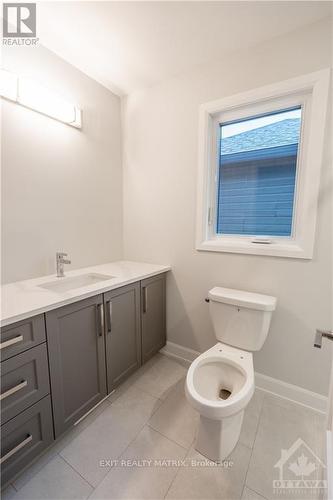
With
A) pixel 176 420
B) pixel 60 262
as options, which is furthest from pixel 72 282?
pixel 176 420

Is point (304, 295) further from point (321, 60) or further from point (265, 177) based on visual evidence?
point (321, 60)

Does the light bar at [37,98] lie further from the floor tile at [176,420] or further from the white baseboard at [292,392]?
the white baseboard at [292,392]

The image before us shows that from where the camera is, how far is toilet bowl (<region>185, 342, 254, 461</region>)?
1019 mm

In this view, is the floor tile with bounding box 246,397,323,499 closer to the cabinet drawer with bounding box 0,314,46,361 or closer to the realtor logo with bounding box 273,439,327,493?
the realtor logo with bounding box 273,439,327,493

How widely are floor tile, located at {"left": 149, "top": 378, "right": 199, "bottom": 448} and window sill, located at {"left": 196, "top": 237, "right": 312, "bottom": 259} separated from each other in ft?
3.71

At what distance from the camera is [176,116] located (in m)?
1.74

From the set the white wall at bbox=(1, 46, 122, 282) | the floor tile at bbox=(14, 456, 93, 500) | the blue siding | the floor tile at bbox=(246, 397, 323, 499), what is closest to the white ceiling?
the white wall at bbox=(1, 46, 122, 282)

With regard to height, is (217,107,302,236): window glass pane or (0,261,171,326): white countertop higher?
(217,107,302,236): window glass pane

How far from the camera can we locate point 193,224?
1.76 metres

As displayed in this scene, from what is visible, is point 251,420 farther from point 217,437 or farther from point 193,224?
point 193,224

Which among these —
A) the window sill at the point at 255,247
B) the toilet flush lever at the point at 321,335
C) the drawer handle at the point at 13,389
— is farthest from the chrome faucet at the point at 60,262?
the toilet flush lever at the point at 321,335

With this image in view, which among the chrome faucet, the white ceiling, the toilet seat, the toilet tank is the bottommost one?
the toilet seat

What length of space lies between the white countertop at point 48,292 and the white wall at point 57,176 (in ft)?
0.37

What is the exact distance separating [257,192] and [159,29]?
122 centimetres
